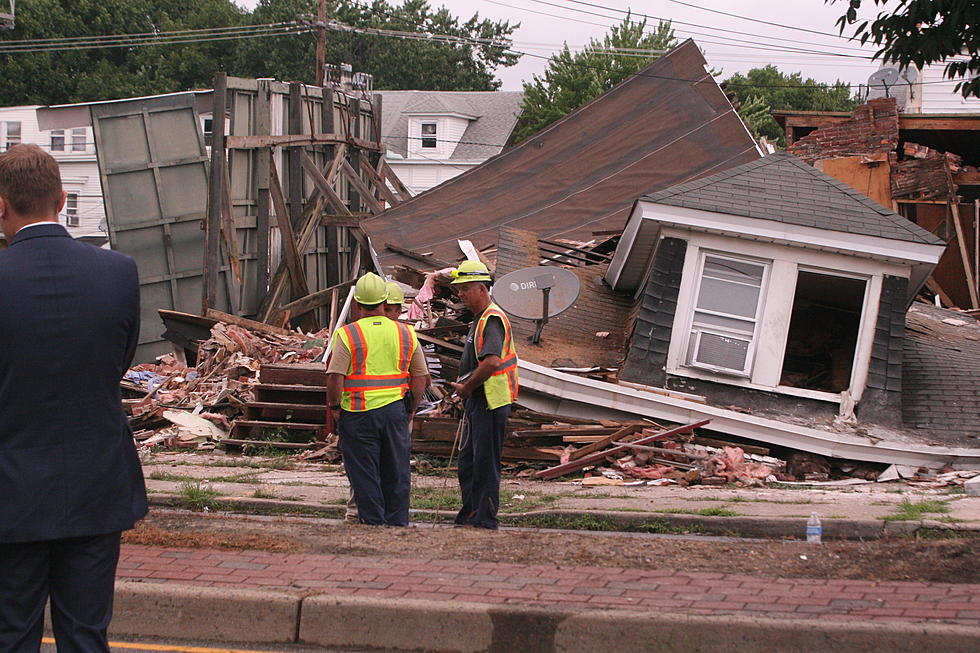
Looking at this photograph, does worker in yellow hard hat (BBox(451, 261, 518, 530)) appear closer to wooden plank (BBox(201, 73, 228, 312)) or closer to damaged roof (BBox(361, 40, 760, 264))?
wooden plank (BBox(201, 73, 228, 312))

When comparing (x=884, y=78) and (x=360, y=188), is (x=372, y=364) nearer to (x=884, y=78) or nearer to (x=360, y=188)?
(x=360, y=188)

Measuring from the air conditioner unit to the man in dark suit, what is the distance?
8595mm

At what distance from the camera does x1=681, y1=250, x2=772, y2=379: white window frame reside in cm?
1121

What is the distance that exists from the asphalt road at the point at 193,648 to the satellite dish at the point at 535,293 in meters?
6.93

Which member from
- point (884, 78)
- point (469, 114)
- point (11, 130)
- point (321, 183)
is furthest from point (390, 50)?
point (321, 183)

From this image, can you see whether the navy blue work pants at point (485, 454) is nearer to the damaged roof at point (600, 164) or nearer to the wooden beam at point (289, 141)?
the damaged roof at point (600, 164)

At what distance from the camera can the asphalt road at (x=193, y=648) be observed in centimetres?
484

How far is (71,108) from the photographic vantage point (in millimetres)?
19266

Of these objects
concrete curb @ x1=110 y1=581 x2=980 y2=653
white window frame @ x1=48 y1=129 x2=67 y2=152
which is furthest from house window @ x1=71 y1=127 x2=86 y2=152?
concrete curb @ x1=110 y1=581 x2=980 y2=653

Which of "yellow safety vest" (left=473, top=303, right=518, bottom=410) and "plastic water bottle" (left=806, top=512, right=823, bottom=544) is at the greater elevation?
"yellow safety vest" (left=473, top=303, right=518, bottom=410)

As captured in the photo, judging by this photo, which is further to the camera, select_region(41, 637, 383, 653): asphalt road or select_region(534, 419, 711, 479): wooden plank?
select_region(534, 419, 711, 479): wooden plank

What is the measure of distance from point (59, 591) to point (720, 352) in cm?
883

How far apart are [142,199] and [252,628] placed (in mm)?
13734

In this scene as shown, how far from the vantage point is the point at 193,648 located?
16.0 feet
